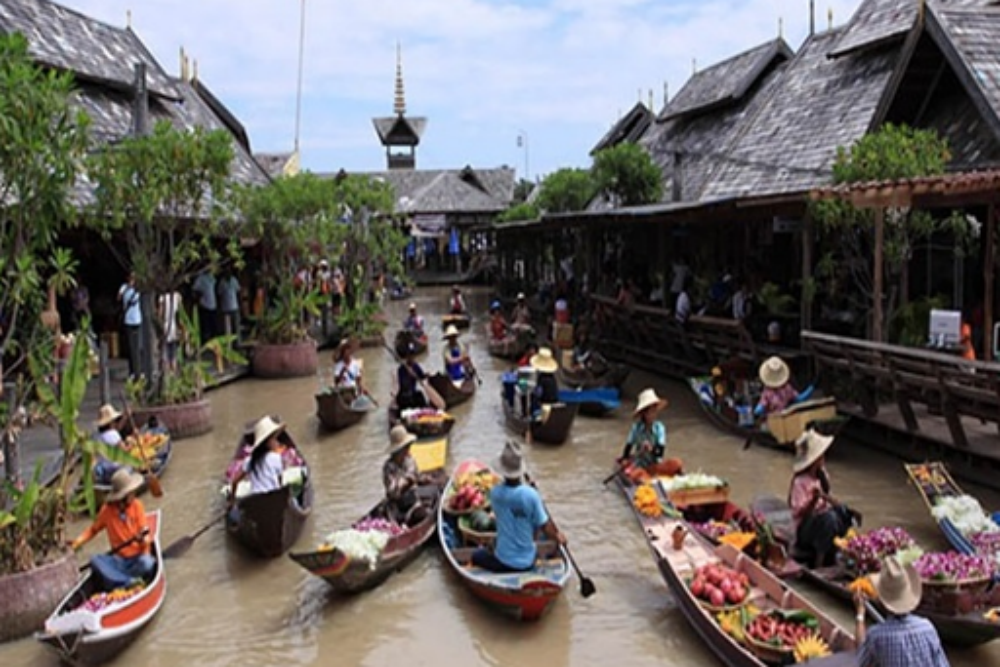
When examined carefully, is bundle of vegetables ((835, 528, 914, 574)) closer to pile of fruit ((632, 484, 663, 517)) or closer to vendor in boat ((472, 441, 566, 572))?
pile of fruit ((632, 484, 663, 517))

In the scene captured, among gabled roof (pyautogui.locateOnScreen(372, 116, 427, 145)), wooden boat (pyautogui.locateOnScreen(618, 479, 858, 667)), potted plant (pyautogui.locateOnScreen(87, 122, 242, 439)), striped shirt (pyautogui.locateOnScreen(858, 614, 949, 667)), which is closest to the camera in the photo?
striped shirt (pyautogui.locateOnScreen(858, 614, 949, 667))

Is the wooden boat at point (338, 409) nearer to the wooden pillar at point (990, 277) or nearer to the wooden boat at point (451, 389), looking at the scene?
the wooden boat at point (451, 389)

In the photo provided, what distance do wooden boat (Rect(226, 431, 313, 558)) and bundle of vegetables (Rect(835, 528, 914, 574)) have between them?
499 cm

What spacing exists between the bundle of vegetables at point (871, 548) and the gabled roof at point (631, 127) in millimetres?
29124

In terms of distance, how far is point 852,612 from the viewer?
26.1 feet

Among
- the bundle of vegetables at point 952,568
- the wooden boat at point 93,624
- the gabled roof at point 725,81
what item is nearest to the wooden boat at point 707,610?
the bundle of vegetables at point 952,568

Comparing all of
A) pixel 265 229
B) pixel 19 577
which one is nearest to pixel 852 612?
pixel 19 577

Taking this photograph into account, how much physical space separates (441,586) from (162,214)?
26.5ft

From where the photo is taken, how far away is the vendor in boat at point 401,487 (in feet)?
32.1

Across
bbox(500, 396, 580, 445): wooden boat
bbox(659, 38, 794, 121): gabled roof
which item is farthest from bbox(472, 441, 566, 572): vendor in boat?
bbox(659, 38, 794, 121): gabled roof

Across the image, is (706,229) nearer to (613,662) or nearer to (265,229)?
(265,229)

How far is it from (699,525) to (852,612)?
1799 mm

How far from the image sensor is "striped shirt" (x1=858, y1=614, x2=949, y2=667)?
5242mm

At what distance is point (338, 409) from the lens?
15.4m
